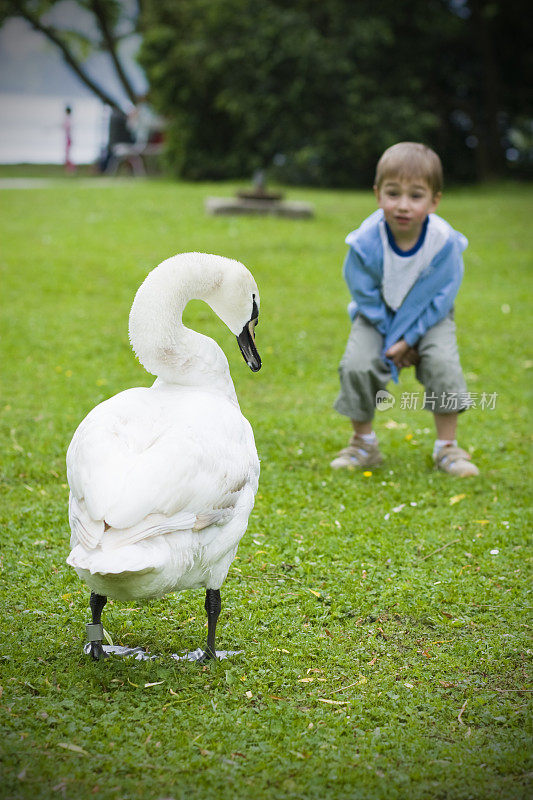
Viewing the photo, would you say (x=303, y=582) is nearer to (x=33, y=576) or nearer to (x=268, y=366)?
(x=33, y=576)

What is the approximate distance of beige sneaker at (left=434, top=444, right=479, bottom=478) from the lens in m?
5.12

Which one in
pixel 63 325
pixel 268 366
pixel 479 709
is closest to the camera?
pixel 479 709

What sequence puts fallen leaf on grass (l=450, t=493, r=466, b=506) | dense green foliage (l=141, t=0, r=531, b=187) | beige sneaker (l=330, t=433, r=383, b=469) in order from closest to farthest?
fallen leaf on grass (l=450, t=493, r=466, b=506) → beige sneaker (l=330, t=433, r=383, b=469) → dense green foliage (l=141, t=0, r=531, b=187)

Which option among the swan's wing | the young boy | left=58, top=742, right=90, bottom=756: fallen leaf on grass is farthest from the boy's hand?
left=58, top=742, right=90, bottom=756: fallen leaf on grass

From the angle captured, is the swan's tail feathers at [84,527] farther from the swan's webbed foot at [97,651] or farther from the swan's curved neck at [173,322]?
the swan's curved neck at [173,322]

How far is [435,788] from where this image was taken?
2527 millimetres

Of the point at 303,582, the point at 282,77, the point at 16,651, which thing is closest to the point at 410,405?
the point at 303,582

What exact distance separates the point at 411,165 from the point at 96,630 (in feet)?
10.0

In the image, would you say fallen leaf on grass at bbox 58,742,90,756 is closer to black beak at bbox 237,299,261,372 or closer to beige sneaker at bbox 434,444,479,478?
black beak at bbox 237,299,261,372

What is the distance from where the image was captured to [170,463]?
2898mm

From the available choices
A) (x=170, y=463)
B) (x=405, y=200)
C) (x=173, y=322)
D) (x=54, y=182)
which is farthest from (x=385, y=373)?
(x=54, y=182)

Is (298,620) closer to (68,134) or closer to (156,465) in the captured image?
(156,465)

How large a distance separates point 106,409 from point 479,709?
1.62 m

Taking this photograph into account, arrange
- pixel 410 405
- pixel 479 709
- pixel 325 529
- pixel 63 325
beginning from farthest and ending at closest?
pixel 63 325 → pixel 410 405 → pixel 325 529 → pixel 479 709
